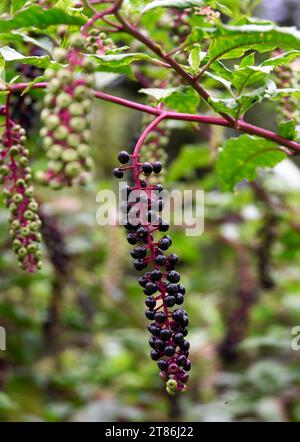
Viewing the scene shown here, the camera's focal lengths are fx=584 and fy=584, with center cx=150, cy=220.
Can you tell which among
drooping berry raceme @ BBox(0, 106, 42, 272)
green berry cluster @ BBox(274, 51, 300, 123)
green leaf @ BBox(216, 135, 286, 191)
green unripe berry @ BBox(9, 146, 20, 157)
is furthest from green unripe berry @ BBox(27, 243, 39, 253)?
green berry cluster @ BBox(274, 51, 300, 123)

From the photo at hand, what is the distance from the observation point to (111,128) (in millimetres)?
5082

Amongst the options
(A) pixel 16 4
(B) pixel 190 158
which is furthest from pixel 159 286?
(B) pixel 190 158

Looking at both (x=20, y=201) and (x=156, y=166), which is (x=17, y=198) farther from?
(x=156, y=166)

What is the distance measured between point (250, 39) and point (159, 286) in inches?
24.4

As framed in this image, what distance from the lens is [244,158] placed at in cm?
181

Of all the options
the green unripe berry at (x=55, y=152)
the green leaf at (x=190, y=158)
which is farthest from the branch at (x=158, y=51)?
the green leaf at (x=190, y=158)

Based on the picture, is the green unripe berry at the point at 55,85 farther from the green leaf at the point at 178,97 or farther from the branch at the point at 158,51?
the green leaf at the point at 178,97

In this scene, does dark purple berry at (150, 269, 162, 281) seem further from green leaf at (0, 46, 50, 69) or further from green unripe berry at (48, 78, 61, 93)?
green leaf at (0, 46, 50, 69)

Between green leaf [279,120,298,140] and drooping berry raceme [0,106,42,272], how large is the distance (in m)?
0.66

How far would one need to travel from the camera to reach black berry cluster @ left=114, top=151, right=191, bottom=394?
1.23 m

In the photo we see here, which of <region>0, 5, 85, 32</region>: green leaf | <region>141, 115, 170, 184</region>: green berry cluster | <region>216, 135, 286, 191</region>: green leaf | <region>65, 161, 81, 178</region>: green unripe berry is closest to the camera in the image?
<region>65, 161, 81, 178</region>: green unripe berry

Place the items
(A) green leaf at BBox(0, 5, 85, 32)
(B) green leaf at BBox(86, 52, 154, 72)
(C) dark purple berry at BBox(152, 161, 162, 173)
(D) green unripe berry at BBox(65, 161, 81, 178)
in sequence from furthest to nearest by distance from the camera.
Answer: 1. (B) green leaf at BBox(86, 52, 154, 72)
2. (C) dark purple berry at BBox(152, 161, 162, 173)
3. (A) green leaf at BBox(0, 5, 85, 32)
4. (D) green unripe berry at BBox(65, 161, 81, 178)

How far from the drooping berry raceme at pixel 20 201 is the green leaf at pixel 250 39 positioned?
0.51m

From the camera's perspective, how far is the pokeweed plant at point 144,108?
1.02 metres
